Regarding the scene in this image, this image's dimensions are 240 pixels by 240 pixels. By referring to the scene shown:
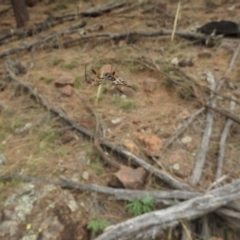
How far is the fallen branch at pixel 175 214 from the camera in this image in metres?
1.68

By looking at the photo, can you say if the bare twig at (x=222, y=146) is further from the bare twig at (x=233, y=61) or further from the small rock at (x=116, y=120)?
the small rock at (x=116, y=120)

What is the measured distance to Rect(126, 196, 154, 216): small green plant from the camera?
1.84 meters

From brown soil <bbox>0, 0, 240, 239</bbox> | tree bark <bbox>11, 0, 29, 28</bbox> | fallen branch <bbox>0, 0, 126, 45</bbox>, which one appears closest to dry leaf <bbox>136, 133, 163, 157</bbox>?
brown soil <bbox>0, 0, 240, 239</bbox>

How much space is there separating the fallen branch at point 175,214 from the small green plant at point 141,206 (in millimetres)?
107

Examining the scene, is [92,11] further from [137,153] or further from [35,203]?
[35,203]

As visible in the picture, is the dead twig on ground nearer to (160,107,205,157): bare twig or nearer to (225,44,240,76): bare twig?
(160,107,205,157): bare twig

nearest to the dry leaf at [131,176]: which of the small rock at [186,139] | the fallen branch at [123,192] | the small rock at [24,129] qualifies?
the fallen branch at [123,192]

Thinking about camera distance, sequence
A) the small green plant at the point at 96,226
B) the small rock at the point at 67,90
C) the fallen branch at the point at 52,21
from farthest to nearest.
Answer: the fallen branch at the point at 52,21 → the small rock at the point at 67,90 → the small green plant at the point at 96,226

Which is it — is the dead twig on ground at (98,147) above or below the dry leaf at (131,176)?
below

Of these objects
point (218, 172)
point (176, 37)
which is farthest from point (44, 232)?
point (176, 37)

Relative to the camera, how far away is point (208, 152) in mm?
2236

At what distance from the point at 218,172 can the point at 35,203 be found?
108cm

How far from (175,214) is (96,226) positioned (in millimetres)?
416

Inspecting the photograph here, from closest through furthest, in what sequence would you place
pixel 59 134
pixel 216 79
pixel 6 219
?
pixel 6 219 → pixel 59 134 → pixel 216 79
